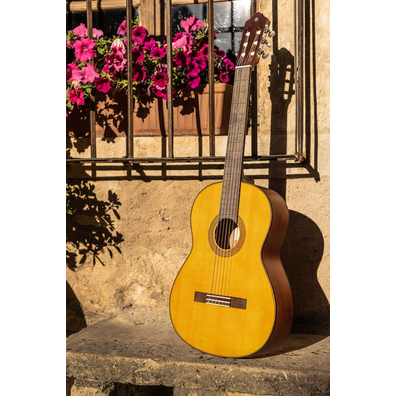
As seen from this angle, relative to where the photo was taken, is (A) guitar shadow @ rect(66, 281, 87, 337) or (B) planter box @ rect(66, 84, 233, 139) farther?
(A) guitar shadow @ rect(66, 281, 87, 337)

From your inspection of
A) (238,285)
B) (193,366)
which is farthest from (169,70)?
(193,366)

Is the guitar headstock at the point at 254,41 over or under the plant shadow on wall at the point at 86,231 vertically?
over

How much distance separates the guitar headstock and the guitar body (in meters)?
0.61

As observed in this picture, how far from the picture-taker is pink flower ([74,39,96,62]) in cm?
214

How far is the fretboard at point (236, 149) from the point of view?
171cm

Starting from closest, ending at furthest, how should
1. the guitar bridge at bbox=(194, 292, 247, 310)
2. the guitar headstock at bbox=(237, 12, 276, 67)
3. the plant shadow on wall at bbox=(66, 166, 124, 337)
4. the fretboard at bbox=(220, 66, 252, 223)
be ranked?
1. the guitar bridge at bbox=(194, 292, 247, 310)
2. the fretboard at bbox=(220, 66, 252, 223)
3. the guitar headstock at bbox=(237, 12, 276, 67)
4. the plant shadow on wall at bbox=(66, 166, 124, 337)

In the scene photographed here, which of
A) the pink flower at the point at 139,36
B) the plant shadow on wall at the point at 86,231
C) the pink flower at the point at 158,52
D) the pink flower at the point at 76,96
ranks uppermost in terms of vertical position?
the pink flower at the point at 139,36

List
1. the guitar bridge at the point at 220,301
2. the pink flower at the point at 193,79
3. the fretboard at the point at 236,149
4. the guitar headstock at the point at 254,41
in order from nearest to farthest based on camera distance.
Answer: the guitar bridge at the point at 220,301 → the fretboard at the point at 236,149 → the guitar headstock at the point at 254,41 → the pink flower at the point at 193,79

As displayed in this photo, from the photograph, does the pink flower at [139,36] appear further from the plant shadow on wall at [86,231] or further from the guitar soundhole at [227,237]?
the guitar soundhole at [227,237]

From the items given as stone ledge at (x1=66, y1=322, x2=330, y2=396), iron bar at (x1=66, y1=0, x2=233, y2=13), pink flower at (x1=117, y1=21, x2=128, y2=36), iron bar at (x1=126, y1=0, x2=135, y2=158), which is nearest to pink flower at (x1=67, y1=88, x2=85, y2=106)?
iron bar at (x1=126, y1=0, x2=135, y2=158)

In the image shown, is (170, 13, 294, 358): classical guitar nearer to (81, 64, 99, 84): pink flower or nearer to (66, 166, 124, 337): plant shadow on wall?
(66, 166, 124, 337): plant shadow on wall

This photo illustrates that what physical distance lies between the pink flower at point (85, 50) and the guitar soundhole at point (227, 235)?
1.19 meters

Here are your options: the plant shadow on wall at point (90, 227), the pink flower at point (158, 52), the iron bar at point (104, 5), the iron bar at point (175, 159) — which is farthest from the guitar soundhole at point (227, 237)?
the iron bar at point (104, 5)
